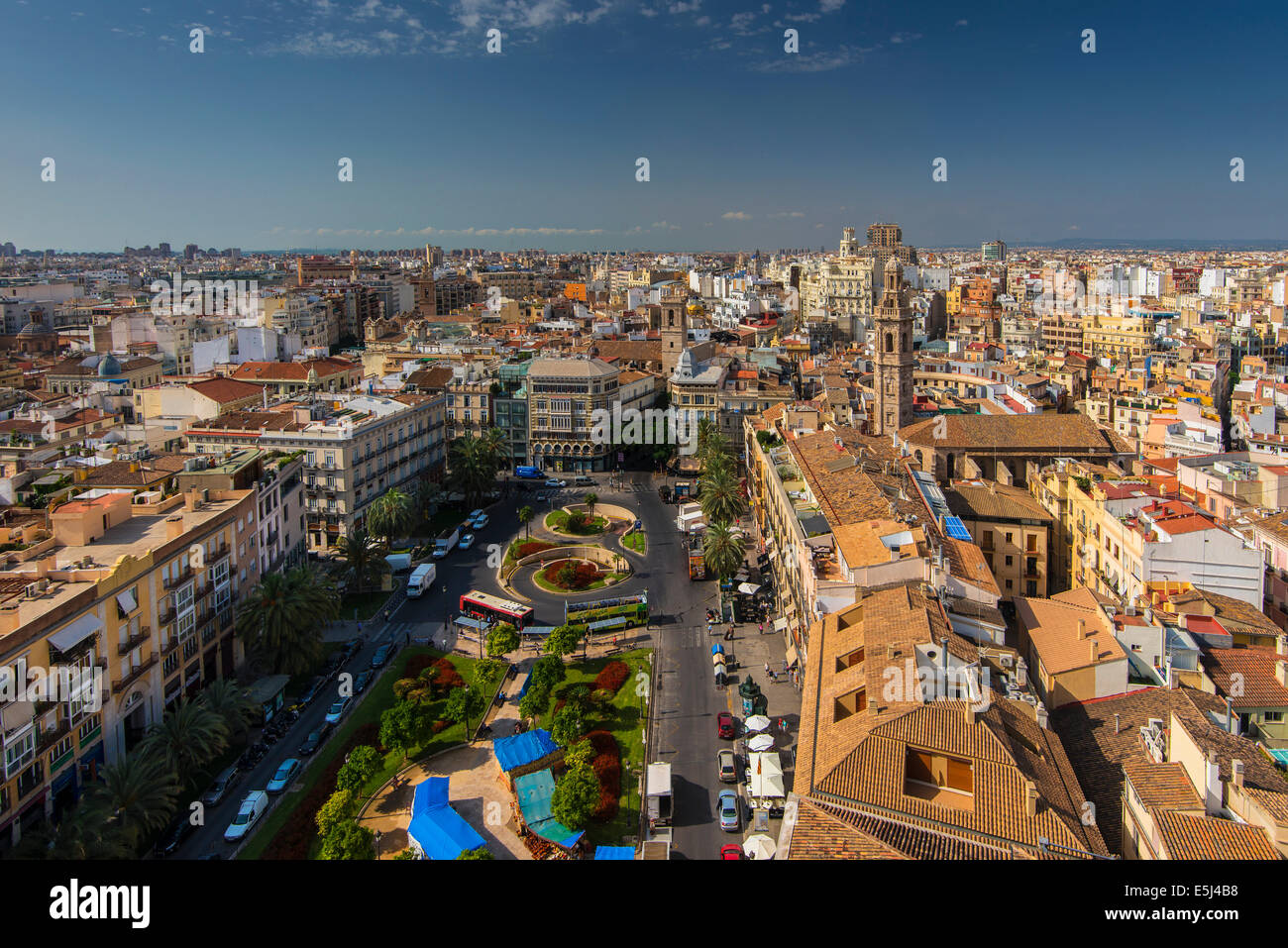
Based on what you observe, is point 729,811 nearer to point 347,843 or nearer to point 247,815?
point 347,843

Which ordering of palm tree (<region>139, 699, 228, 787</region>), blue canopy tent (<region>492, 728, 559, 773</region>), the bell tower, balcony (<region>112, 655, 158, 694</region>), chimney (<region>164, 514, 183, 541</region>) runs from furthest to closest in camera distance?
the bell tower → chimney (<region>164, 514, 183, 541</region>) → blue canopy tent (<region>492, 728, 559, 773</region>) → balcony (<region>112, 655, 158, 694</region>) → palm tree (<region>139, 699, 228, 787</region>)

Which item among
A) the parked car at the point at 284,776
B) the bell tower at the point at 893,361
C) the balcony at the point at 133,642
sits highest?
the bell tower at the point at 893,361

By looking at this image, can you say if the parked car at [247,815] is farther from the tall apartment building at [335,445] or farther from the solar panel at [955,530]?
the tall apartment building at [335,445]

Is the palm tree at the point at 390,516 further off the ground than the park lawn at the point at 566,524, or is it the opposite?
the palm tree at the point at 390,516

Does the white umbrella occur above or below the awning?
below

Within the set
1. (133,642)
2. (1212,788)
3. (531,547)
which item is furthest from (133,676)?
(1212,788)

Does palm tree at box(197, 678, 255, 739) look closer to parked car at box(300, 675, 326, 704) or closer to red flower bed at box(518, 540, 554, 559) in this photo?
parked car at box(300, 675, 326, 704)

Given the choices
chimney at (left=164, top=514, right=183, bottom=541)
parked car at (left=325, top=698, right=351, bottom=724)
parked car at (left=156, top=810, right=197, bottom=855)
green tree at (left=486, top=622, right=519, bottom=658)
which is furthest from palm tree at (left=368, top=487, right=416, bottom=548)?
parked car at (left=156, top=810, right=197, bottom=855)

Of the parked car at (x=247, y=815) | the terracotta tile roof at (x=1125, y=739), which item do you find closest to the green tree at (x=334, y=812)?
the parked car at (x=247, y=815)
